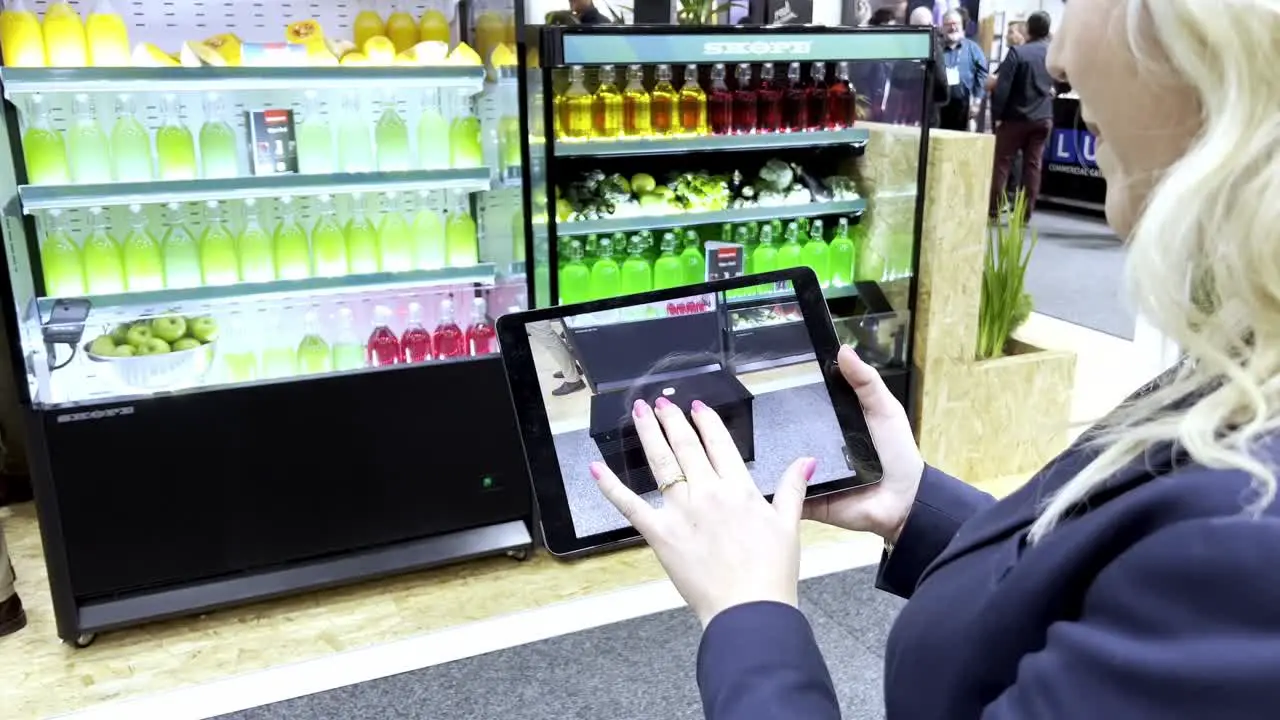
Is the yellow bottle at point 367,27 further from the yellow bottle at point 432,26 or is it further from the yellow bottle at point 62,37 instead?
the yellow bottle at point 62,37

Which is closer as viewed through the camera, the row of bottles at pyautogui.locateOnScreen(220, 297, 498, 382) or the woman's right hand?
the woman's right hand

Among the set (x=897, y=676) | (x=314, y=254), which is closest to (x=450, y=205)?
(x=314, y=254)

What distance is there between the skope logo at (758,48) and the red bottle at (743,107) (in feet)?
0.92

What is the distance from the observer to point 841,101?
3.60 m

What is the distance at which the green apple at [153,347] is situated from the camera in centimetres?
287

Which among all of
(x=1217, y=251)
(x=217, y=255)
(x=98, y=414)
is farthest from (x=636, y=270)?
(x=1217, y=251)

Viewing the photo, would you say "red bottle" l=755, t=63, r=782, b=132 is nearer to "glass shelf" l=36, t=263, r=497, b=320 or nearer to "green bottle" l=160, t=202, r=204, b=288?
"glass shelf" l=36, t=263, r=497, b=320

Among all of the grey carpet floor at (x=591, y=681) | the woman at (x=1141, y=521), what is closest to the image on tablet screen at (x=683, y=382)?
the woman at (x=1141, y=521)

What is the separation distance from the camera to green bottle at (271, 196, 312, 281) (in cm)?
303

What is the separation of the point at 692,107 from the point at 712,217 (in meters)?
0.37

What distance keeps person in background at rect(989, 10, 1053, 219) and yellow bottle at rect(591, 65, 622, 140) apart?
5668 millimetres

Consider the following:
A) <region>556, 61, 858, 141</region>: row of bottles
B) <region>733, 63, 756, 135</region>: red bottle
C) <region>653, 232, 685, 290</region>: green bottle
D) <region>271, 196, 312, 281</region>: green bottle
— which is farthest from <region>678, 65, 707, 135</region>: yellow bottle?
<region>271, 196, 312, 281</region>: green bottle

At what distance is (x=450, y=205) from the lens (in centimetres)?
335

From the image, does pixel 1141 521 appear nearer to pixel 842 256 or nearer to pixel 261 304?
pixel 261 304
